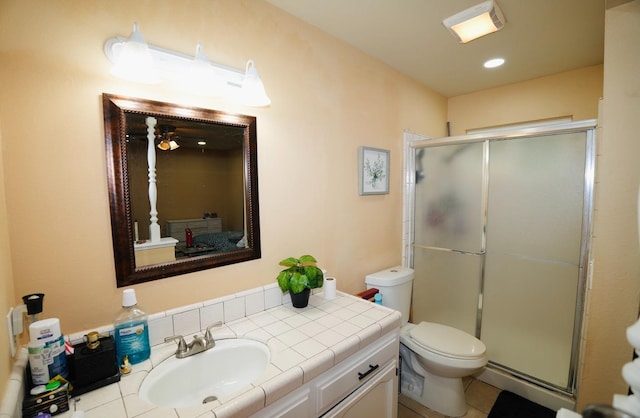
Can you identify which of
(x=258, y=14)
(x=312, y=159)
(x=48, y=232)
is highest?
(x=258, y=14)

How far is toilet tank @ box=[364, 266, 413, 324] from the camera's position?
6.35 feet

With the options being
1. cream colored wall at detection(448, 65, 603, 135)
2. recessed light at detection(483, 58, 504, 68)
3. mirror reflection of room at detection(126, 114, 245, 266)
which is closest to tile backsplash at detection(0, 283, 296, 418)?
mirror reflection of room at detection(126, 114, 245, 266)

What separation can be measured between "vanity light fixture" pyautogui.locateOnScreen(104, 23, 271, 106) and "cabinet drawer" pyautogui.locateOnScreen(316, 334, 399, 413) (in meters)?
1.16

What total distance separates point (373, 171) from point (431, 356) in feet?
4.07

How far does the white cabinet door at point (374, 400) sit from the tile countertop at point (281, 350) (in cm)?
21

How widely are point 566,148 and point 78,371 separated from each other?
2.61 meters

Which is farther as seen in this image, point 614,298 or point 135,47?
point 614,298

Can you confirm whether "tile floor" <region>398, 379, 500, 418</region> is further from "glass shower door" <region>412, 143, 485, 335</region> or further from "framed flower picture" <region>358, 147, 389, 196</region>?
"framed flower picture" <region>358, 147, 389, 196</region>

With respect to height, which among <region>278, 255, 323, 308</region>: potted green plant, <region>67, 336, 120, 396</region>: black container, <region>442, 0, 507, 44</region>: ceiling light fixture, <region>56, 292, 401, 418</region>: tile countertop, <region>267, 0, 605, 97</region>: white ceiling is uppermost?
<region>267, 0, 605, 97</region>: white ceiling

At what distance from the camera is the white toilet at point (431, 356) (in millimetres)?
1644

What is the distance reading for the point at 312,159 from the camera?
1.59 metres

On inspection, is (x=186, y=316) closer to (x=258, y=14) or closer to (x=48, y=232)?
(x=48, y=232)

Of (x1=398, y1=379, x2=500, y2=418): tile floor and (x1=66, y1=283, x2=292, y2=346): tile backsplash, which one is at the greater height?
(x1=66, y1=283, x2=292, y2=346): tile backsplash

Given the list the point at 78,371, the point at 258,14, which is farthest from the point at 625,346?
the point at 258,14
